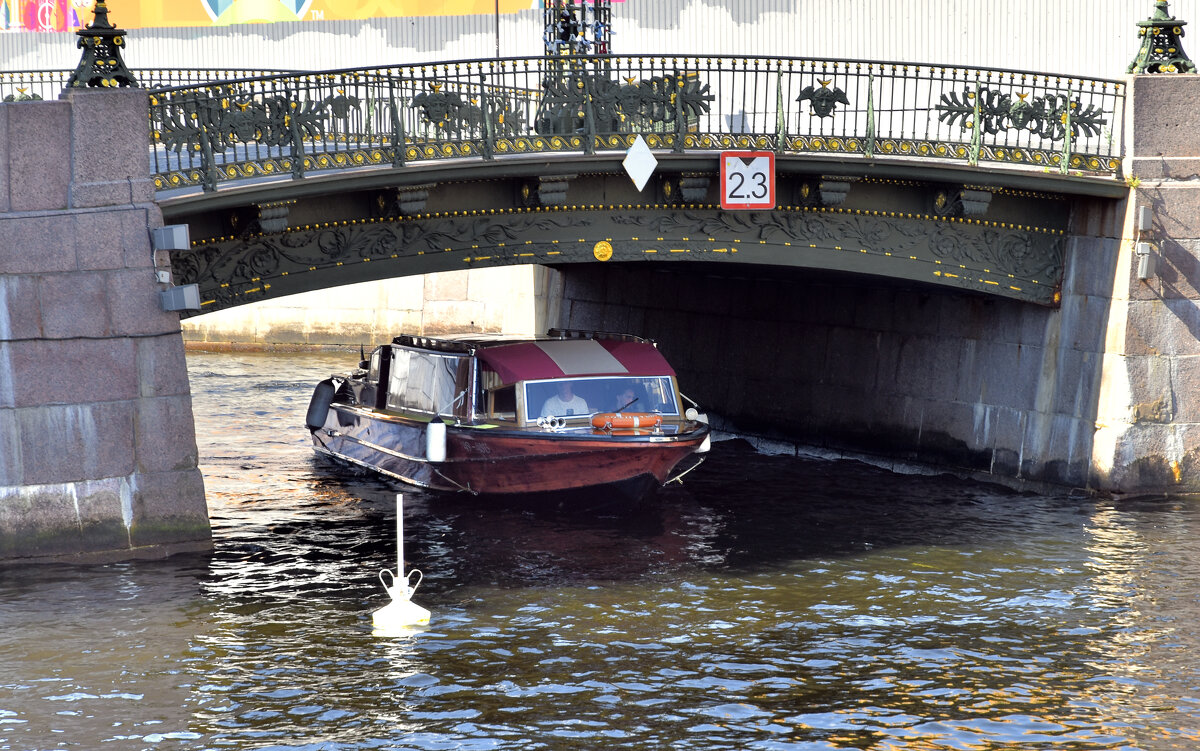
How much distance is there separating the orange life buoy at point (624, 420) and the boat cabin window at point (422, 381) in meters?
2.35

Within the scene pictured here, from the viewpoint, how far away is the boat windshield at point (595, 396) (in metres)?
20.5

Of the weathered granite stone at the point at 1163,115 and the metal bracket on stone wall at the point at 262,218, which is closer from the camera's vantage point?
the metal bracket on stone wall at the point at 262,218

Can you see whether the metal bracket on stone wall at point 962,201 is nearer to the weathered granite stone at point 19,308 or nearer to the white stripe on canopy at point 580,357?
the white stripe on canopy at point 580,357

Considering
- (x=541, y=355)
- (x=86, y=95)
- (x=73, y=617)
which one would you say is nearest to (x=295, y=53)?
(x=541, y=355)

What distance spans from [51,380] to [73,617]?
2.79 m

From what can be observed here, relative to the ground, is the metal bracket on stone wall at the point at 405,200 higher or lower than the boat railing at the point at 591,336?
higher

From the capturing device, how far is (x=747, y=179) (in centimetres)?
1945

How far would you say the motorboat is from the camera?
65.2 ft

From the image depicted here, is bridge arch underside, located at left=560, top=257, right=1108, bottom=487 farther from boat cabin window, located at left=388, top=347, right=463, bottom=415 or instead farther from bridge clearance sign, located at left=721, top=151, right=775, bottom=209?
boat cabin window, located at left=388, top=347, right=463, bottom=415

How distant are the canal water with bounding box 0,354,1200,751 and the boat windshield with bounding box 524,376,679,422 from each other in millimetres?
1366

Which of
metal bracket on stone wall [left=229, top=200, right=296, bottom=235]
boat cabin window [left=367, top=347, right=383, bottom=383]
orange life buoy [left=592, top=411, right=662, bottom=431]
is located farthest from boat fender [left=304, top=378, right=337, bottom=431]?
metal bracket on stone wall [left=229, top=200, right=296, bottom=235]

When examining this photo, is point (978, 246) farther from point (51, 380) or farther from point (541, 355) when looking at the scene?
point (51, 380)

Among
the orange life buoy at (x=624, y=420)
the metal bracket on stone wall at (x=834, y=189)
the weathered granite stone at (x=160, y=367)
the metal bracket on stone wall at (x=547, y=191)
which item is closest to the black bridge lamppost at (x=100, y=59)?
the weathered granite stone at (x=160, y=367)

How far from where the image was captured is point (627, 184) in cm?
1967
